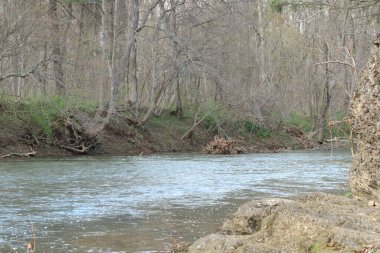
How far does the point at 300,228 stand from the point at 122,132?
25345 millimetres

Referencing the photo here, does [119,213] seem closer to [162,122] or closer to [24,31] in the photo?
[24,31]

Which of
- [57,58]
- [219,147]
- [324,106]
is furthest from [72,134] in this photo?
[324,106]

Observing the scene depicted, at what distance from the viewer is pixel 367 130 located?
8008mm

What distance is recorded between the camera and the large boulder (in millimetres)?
7832

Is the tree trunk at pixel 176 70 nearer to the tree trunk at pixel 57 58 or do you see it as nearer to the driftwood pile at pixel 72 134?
the tree trunk at pixel 57 58

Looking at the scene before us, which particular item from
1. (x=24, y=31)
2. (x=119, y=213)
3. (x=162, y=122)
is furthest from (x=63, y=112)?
(x=119, y=213)

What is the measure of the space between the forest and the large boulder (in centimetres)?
1187

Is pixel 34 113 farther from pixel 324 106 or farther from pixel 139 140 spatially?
pixel 324 106

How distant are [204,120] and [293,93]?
1022cm

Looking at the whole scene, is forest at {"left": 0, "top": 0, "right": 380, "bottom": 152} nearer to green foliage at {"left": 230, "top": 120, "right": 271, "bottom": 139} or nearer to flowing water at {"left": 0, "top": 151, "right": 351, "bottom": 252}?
green foliage at {"left": 230, "top": 120, "right": 271, "bottom": 139}

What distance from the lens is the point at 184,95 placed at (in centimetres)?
3616

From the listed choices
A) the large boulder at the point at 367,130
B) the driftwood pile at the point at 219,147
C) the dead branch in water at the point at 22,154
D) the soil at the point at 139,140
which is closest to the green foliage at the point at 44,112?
the soil at the point at 139,140

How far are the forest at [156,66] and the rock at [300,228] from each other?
1341 centimetres

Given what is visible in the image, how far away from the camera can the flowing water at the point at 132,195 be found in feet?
30.9
